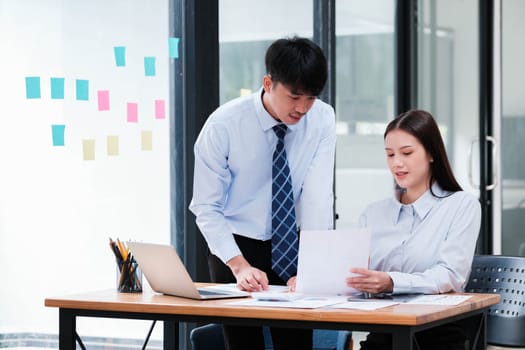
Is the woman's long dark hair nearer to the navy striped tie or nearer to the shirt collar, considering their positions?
the shirt collar

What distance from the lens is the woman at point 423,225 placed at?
2.76 m

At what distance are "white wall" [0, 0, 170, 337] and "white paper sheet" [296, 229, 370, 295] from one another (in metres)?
1.11

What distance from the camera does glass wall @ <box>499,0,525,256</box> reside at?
6.36 meters

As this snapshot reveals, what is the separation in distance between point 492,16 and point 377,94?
1320 mm

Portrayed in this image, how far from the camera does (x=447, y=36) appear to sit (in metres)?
6.33

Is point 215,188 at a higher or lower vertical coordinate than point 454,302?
higher

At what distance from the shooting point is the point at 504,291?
301 cm

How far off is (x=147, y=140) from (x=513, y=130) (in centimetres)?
334

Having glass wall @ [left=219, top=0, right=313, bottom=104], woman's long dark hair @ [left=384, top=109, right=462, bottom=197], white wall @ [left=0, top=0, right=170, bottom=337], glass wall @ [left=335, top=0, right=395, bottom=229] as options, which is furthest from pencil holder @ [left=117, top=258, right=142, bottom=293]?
glass wall @ [left=335, top=0, right=395, bottom=229]

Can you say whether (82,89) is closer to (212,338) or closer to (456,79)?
(212,338)

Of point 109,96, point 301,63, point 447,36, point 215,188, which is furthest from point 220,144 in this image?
point 447,36

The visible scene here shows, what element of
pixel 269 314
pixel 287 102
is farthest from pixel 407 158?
pixel 269 314

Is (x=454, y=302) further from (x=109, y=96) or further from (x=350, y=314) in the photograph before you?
(x=109, y=96)

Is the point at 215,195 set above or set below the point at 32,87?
below
